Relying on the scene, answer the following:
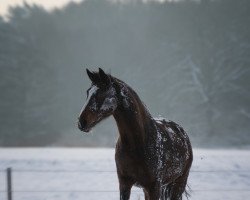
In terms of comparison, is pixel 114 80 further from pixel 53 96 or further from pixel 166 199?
pixel 53 96

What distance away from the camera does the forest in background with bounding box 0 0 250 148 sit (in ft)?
113

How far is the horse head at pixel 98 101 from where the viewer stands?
3.70 metres

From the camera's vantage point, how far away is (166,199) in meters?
5.27

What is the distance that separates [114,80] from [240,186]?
24.0 feet

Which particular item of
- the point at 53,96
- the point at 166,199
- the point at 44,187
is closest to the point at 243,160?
the point at 44,187

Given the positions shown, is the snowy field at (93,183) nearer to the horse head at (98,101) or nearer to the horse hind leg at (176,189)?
the horse hind leg at (176,189)

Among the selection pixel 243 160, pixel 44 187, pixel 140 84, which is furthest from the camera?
pixel 140 84

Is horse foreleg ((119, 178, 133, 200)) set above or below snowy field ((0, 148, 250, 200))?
below

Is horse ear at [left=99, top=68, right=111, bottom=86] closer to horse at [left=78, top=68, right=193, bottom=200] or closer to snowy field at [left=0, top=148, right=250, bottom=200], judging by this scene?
horse at [left=78, top=68, right=193, bottom=200]

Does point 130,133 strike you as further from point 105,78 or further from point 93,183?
point 93,183

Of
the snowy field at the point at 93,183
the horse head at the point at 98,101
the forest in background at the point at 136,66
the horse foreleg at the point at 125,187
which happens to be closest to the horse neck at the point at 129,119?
the horse head at the point at 98,101

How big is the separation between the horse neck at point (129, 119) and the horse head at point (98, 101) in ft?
0.45

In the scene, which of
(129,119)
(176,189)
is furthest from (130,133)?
(176,189)

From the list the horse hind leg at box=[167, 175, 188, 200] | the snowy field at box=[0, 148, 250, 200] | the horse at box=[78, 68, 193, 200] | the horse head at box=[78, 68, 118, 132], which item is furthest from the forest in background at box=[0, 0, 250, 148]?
the horse head at box=[78, 68, 118, 132]
